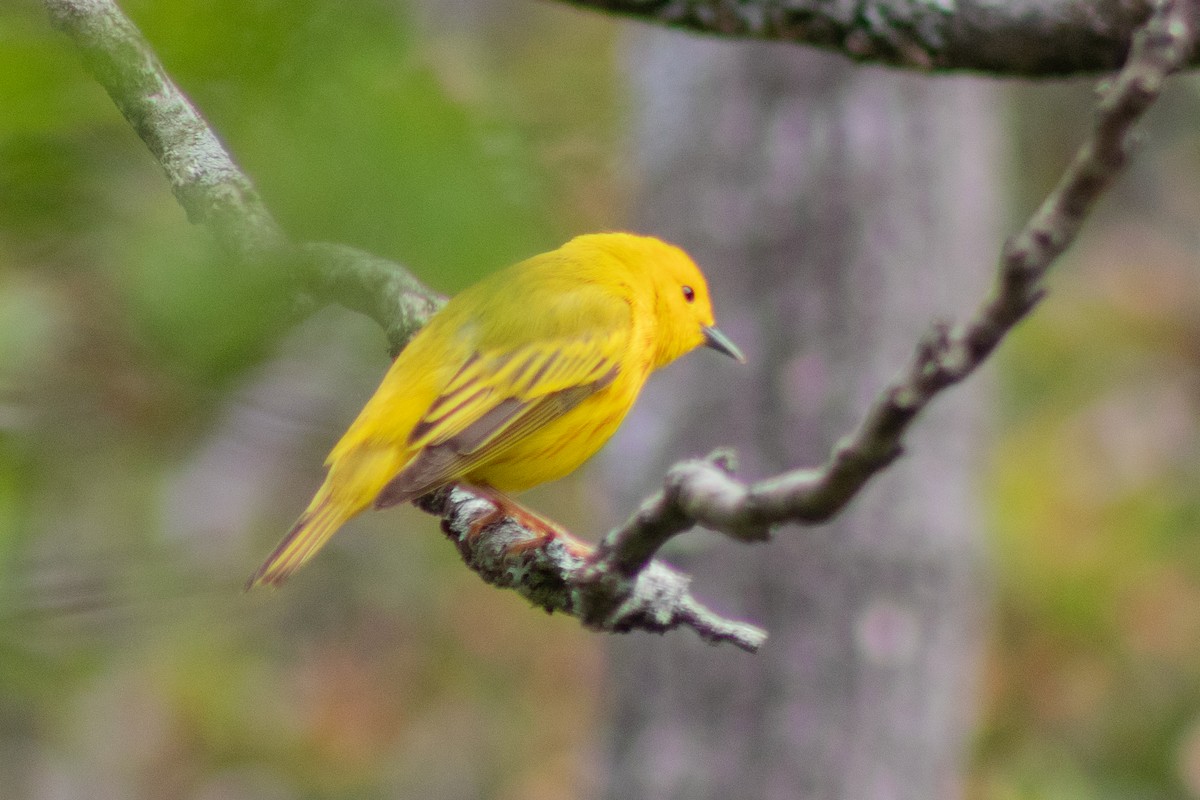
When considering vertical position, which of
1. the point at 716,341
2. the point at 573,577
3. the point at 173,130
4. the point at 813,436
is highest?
the point at 173,130

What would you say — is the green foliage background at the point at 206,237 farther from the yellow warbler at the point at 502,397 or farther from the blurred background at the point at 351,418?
the yellow warbler at the point at 502,397

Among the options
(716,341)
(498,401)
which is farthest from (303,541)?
(716,341)

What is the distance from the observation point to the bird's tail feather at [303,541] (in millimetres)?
2252

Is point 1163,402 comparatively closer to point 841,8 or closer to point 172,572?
point 841,8

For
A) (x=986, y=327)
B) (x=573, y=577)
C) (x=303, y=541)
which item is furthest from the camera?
(x=303, y=541)

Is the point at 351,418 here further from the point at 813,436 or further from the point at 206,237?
the point at 813,436

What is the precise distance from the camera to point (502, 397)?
2982mm

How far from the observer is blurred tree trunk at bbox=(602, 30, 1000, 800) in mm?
5492

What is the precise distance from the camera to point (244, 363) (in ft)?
3.27

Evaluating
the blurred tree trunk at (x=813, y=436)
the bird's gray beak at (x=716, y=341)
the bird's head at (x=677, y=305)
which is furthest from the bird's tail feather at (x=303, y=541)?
the blurred tree trunk at (x=813, y=436)

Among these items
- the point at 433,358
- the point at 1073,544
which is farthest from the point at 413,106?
the point at 1073,544

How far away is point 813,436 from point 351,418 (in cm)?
411

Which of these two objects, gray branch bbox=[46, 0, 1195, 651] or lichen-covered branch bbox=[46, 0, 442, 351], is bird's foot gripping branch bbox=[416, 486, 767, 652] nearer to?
gray branch bbox=[46, 0, 1195, 651]

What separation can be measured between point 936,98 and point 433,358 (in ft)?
12.2
